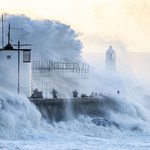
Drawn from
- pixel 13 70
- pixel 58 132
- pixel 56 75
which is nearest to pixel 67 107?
pixel 58 132

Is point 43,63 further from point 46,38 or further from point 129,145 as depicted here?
point 129,145

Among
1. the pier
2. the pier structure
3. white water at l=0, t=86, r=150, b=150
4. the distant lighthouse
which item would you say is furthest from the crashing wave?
the distant lighthouse

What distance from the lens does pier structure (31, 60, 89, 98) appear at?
41.2m

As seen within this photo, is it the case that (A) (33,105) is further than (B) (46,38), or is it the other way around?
(B) (46,38)

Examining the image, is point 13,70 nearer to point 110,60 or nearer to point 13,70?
point 13,70

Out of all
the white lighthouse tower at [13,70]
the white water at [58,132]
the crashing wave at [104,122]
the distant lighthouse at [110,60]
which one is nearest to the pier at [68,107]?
the white water at [58,132]

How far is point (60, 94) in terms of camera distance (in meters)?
39.7

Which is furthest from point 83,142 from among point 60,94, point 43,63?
point 43,63

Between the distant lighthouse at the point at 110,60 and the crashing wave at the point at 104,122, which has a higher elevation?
the distant lighthouse at the point at 110,60

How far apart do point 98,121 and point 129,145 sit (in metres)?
5.01

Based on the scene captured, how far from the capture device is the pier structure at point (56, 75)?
41.2m

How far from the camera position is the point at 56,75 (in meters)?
43.4

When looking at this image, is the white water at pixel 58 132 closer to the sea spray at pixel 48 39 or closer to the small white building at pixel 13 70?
the small white building at pixel 13 70

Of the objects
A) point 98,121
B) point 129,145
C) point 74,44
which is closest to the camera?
point 129,145
